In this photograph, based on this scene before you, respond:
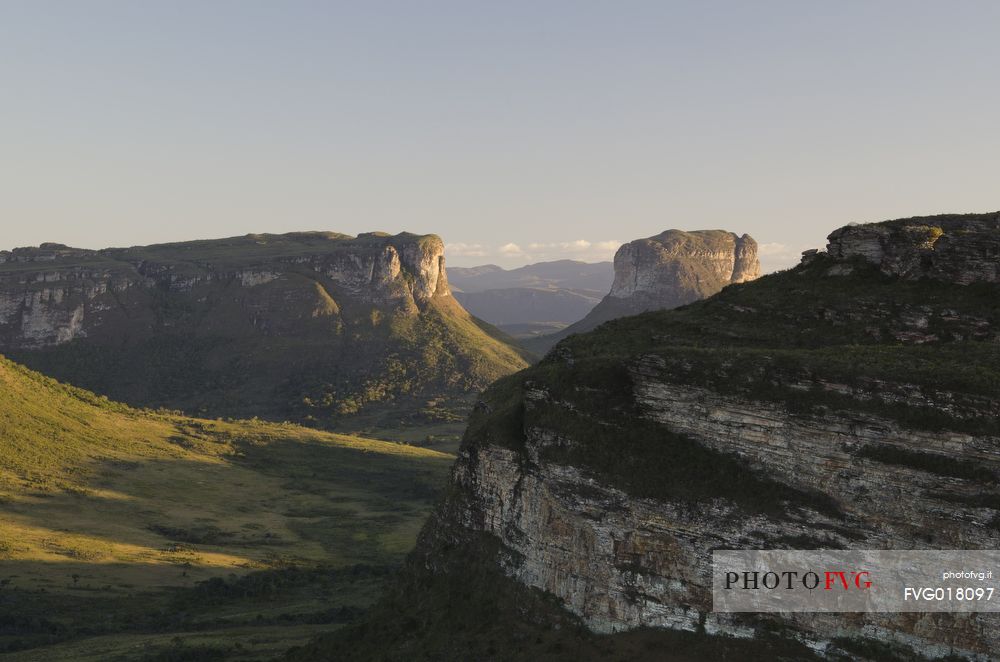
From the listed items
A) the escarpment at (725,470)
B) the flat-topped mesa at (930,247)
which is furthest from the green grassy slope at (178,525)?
the flat-topped mesa at (930,247)

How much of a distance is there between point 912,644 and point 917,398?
12258 millimetres

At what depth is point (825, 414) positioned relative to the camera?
43.5 m

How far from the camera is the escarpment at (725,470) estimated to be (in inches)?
1619

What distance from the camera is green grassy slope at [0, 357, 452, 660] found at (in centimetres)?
8562

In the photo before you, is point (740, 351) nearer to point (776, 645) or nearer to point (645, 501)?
point (645, 501)

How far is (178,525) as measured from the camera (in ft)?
421

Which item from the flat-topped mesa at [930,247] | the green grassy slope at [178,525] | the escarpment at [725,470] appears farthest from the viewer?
the green grassy slope at [178,525]

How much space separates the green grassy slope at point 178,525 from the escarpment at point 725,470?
95.0 feet

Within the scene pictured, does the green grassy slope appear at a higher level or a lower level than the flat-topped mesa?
lower

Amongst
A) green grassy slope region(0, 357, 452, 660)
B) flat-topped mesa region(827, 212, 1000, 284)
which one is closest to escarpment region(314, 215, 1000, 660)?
flat-topped mesa region(827, 212, 1000, 284)

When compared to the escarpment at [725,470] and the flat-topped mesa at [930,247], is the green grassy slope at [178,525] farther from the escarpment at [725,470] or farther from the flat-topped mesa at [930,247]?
the flat-topped mesa at [930,247]

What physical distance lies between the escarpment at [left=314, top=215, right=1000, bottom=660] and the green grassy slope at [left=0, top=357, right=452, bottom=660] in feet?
95.0


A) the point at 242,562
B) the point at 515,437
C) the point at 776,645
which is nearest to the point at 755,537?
the point at 776,645

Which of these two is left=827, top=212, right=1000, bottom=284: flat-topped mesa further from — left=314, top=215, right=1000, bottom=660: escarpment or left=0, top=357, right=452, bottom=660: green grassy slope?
left=0, top=357, right=452, bottom=660: green grassy slope
